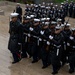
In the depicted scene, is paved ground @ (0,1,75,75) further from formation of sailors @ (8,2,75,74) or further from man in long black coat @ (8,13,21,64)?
man in long black coat @ (8,13,21,64)

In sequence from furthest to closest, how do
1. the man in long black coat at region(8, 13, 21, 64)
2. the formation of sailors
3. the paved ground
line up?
the man in long black coat at region(8, 13, 21, 64) → the paved ground → the formation of sailors

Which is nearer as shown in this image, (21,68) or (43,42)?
(43,42)

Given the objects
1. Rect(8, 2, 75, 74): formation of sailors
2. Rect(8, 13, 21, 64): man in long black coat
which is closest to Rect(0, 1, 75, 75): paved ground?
Rect(8, 2, 75, 74): formation of sailors

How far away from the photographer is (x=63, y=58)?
31.4ft

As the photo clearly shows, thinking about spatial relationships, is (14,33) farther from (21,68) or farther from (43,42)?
(21,68)

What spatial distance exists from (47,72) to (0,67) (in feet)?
5.43

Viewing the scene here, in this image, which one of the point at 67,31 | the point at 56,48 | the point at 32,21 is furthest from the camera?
the point at 32,21

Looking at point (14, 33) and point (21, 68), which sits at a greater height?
point (14, 33)

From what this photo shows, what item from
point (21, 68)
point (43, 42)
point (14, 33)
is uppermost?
point (14, 33)

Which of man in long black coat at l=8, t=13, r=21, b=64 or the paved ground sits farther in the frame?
man in long black coat at l=8, t=13, r=21, b=64

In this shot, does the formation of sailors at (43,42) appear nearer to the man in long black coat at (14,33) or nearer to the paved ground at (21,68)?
the man in long black coat at (14,33)

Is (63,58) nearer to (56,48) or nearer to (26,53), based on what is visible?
(56,48)

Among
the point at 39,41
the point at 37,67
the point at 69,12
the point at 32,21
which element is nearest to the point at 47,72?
the point at 37,67

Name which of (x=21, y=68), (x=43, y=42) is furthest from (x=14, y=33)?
(x=21, y=68)
